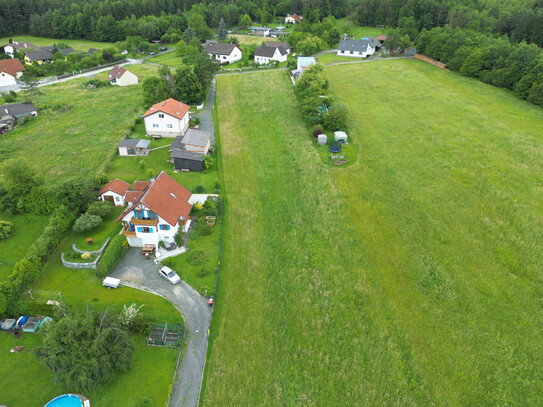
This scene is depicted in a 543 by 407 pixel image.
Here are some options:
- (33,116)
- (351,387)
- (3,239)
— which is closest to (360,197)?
(351,387)

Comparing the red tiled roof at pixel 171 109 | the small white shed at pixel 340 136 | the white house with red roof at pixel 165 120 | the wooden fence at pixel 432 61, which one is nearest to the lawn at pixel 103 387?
the white house with red roof at pixel 165 120

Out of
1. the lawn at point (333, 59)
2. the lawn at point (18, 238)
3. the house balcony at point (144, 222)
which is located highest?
the house balcony at point (144, 222)

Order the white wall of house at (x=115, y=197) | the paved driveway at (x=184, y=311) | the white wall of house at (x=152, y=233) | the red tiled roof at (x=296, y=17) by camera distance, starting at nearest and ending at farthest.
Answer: the paved driveway at (x=184, y=311) → the white wall of house at (x=152, y=233) → the white wall of house at (x=115, y=197) → the red tiled roof at (x=296, y=17)

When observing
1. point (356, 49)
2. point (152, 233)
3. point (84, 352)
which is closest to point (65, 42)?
point (356, 49)

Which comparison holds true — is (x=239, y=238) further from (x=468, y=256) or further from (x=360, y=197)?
(x=468, y=256)

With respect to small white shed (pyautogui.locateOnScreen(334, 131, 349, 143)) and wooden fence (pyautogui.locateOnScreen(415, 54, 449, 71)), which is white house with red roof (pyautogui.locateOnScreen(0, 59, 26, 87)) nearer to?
small white shed (pyautogui.locateOnScreen(334, 131, 349, 143))

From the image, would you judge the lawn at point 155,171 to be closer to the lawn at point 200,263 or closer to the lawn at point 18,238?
the lawn at point 200,263

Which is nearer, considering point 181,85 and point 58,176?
point 58,176
